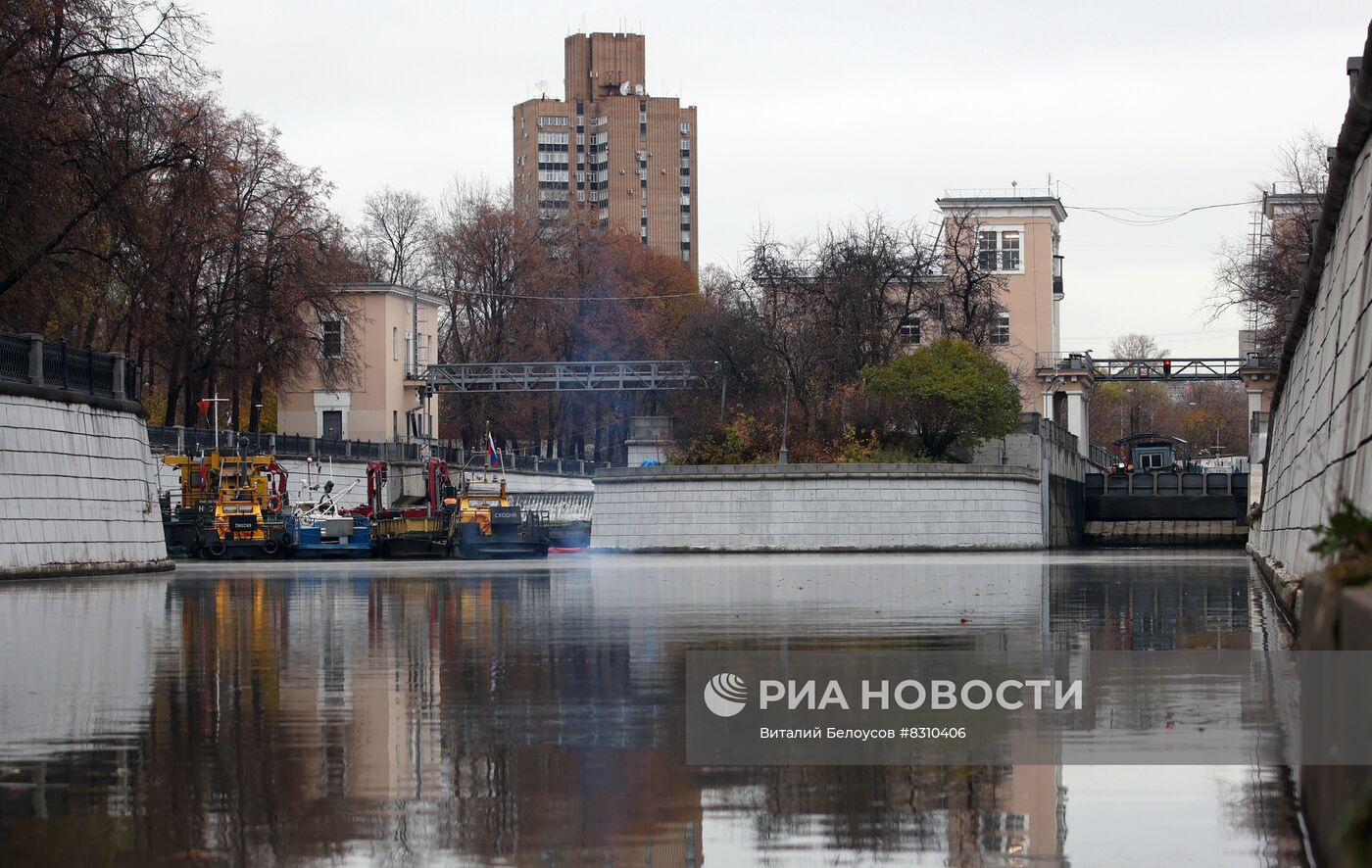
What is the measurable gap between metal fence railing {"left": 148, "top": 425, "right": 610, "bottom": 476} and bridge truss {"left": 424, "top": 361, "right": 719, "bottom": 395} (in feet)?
Result: 10.6

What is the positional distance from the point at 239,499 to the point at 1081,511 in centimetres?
4142

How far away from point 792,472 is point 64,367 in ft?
90.5

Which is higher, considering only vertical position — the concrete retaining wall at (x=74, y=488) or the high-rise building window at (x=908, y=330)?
the high-rise building window at (x=908, y=330)

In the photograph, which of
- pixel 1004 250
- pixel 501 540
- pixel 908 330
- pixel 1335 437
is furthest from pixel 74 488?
pixel 1004 250

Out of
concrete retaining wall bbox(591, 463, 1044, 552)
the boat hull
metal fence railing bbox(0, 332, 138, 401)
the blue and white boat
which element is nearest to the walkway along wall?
metal fence railing bbox(0, 332, 138, 401)

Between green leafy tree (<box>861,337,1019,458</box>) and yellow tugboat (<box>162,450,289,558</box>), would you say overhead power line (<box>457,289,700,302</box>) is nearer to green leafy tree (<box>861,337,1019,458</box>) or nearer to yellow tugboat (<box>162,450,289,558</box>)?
yellow tugboat (<box>162,450,289,558</box>)

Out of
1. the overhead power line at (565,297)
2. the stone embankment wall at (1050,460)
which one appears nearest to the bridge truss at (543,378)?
the overhead power line at (565,297)

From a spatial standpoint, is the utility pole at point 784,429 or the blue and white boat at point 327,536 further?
the utility pole at point 784,429

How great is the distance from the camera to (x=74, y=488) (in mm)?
36344

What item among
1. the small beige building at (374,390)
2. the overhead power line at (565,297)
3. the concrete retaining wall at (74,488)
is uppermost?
the overhead power line at (565,297)

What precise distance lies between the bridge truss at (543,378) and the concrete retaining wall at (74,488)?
41.5m

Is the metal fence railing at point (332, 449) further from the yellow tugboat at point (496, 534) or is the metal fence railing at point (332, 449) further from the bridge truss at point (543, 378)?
the yellow tugboat at point (496, 534)

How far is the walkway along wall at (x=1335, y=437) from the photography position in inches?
201

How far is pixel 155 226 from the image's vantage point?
4056 cm
